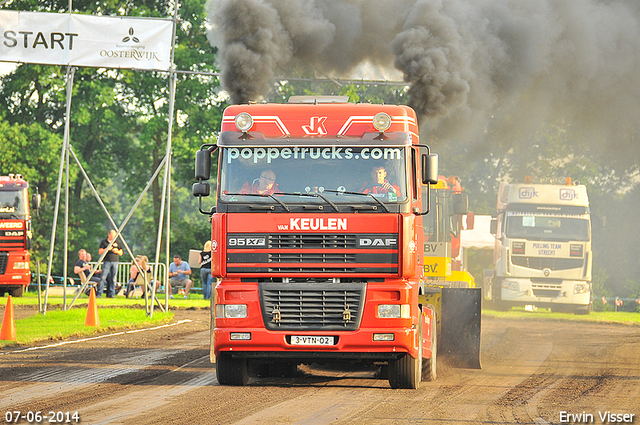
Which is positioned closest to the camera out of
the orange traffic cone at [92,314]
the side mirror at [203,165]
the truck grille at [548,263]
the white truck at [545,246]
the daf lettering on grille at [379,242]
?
the daf lettering on grille at [379,242]

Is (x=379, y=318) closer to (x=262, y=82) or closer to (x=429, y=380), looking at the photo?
(x=429, y=380)

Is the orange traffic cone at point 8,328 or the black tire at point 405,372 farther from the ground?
the orange traffic cone at point 8,328

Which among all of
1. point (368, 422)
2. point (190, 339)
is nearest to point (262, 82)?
point (190, 339)

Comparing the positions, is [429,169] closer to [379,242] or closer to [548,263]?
[379,242]

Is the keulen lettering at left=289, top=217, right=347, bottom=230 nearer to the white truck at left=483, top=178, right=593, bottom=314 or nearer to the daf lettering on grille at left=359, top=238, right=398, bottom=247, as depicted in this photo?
the daf lettering on grille at left=359, top=238, right=398, bottom=247

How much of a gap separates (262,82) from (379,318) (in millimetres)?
7235

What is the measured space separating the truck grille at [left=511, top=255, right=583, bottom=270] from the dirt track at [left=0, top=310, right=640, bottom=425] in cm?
1513

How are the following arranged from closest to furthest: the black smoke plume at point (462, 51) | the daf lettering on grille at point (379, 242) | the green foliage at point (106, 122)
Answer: the daf lettering on grille at point (379, 242) → the black smoke plume at point (462, 51) → the green foliage at point (106, 122)

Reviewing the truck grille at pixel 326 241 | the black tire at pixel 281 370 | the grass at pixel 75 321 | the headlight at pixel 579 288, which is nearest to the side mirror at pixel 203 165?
the truck grille at pixel 326 241

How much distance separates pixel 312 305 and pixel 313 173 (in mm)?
1482

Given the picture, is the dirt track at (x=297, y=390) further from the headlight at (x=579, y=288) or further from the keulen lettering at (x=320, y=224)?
the headlight at (x=579, y=288)

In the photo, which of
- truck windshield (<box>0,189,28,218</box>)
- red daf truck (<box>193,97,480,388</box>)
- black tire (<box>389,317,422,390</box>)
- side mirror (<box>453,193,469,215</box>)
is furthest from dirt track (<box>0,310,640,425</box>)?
truck windshield (<box>0,189,28,218</box>)

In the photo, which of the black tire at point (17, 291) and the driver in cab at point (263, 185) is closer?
the driver in cab at point (263, 185)

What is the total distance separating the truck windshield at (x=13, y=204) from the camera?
27719mm
